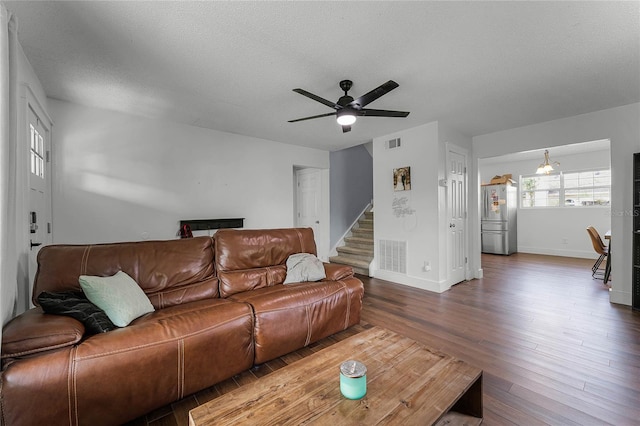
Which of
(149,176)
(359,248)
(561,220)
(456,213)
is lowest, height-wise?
(359,248)

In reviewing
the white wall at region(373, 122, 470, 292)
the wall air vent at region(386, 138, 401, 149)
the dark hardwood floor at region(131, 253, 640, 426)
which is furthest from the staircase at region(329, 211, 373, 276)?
the wall air vent at region(386, 138, 401, 149)

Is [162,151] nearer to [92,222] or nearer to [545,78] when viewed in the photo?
[92,222]

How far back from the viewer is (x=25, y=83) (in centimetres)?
218

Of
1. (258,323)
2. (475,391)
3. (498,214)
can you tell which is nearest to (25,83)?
(258,323)

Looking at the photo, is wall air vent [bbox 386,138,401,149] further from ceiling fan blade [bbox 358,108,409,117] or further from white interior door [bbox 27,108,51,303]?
white interior door [bbox 27,108,51,303]

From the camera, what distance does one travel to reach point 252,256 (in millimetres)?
2664

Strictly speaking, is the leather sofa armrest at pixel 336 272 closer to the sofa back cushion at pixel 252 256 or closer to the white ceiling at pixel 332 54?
the sofa back cushion at pixel 252 256

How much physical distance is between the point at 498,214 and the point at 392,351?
679 centimetres

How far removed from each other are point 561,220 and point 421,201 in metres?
4.98

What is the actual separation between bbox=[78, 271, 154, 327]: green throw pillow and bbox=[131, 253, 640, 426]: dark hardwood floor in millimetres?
601

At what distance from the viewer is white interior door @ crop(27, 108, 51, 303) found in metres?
2.46

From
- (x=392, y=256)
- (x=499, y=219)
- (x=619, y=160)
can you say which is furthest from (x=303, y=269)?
(x=499, y=219)

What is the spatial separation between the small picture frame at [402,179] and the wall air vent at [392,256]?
2.87 ft

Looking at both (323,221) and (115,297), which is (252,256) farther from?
(323,221)
